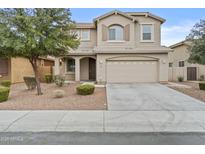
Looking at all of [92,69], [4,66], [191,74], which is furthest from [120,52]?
[191,74]

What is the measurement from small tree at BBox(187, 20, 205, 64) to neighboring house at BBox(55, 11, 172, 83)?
499cm

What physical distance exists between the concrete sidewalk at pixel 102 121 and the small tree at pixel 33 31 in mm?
4618

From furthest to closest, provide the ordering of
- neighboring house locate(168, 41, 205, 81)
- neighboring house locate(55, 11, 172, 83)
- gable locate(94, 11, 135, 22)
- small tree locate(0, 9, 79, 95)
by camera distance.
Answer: neighboring house locate(168, 41, 205, 81)
gable locate(94, 11, 135, 22)
neighboring house locate(55, 11, 172, 83)
small tree locate(0, 9, 79, 95)

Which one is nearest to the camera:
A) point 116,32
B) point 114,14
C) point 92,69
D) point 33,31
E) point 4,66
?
point 33,31

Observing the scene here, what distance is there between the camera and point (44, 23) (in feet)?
46.0

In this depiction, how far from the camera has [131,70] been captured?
2366cm

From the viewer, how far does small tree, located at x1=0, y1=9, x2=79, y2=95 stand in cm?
1349

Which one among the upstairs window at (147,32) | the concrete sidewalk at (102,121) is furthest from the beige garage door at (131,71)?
the concrete sidewalk at (102,121)

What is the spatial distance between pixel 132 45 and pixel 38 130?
60.2ft

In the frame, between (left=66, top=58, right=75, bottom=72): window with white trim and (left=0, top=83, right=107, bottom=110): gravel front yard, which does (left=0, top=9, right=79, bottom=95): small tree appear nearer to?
(left=0, top=83, right=107, bottom=110): gravel front yard

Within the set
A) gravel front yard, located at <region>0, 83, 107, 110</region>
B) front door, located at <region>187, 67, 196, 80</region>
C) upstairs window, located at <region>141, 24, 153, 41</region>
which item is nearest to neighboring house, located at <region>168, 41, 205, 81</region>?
front door, located at <region>187, 67, 196, 80</region>

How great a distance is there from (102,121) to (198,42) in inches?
472

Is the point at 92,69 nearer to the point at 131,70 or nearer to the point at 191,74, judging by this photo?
the point at 131,70

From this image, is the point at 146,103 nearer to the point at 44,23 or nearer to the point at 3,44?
the point at 44,23
